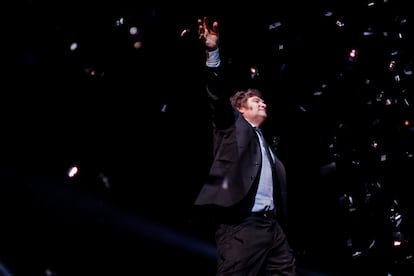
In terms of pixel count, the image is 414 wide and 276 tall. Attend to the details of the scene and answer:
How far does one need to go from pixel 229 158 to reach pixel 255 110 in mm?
551

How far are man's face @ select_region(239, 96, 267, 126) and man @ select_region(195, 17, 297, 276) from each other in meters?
0.33

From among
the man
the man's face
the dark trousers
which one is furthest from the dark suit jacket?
the man's face

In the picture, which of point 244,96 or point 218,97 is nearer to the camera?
point 218,97

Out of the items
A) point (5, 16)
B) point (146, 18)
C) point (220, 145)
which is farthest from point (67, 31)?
point (220, 145)

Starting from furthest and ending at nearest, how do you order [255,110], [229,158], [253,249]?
[255,110], [229,158], [253,249]

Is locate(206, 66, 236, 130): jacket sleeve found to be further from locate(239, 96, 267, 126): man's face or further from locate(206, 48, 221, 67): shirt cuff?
locate(239, 96, 267, 126): man's face

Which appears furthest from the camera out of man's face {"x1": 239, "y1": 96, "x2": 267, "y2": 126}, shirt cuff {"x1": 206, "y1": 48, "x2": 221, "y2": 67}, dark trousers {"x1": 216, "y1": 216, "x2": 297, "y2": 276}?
man's face {"x1": 239, "y1": 96, "x2": 267, "y2": 126}

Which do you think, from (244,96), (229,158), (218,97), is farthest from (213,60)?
(244,96)

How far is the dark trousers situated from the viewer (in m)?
2.31

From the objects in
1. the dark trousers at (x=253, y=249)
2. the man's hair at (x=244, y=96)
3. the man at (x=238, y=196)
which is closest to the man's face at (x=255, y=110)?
the man's hair at (x=244, y=96)

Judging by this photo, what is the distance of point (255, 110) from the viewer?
9.65 feet

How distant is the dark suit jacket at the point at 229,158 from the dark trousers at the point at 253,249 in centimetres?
11

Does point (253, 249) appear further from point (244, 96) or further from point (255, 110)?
point (244, 96)

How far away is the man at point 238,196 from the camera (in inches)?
93.0
